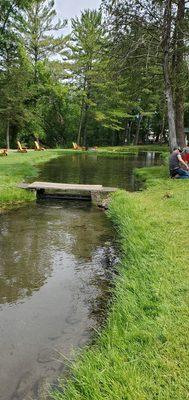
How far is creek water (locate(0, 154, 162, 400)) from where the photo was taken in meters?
4.59

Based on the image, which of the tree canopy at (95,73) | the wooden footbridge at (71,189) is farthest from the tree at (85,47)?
the wooden footbridge at (71,189)

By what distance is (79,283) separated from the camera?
7133 millimetres

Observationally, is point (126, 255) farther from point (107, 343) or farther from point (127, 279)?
point (107, 343)

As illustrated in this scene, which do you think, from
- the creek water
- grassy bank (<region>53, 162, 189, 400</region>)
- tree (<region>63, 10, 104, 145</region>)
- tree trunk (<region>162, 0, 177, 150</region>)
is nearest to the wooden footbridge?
the creek water

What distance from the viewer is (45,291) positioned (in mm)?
6781

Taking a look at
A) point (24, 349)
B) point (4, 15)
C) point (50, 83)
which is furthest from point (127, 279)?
point (50, 83)

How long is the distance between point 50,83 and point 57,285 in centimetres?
4313

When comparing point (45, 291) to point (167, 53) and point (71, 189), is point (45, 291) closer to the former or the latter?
point (71, 189)

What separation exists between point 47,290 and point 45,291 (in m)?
0.05

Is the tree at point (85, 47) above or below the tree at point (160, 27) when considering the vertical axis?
above

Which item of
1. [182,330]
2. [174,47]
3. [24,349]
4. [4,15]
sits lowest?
[24,349]

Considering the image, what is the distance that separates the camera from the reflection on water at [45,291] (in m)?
4.61

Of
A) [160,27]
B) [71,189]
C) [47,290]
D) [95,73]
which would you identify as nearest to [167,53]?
[160,27]

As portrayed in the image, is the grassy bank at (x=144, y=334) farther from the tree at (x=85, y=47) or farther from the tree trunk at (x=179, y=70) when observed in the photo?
the tree at (x=85, y=47)
